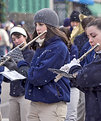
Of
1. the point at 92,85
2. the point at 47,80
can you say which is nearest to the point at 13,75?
the point at 47,80

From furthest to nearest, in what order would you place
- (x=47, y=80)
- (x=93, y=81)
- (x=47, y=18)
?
(x=47, y=18), (x=47, y=80), (x=93, y=81)

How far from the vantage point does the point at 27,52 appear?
19.0 feet

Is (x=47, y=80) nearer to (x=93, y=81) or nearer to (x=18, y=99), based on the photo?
(x=93, y=81)

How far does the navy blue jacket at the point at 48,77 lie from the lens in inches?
187

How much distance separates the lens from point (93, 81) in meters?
3.91

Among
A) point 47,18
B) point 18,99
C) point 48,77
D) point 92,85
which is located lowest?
point 92,85

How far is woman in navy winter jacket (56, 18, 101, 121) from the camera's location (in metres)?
3.90

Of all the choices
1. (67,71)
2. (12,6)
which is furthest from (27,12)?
(67,71)

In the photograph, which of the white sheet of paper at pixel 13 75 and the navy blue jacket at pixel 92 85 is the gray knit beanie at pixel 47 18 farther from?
the navy blue jacket at pixel 92 85

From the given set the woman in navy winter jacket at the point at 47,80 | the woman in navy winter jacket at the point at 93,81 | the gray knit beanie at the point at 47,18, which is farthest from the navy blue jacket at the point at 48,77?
the woman in navy winter jacket at the point at 93,81

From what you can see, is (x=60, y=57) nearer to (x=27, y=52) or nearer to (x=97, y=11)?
(x=27, y=52)

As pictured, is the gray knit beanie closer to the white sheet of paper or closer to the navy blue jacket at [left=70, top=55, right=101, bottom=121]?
the white sheet of paper

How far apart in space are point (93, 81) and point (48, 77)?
94 centimetres

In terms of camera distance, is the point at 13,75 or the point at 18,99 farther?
the point at 18,99
